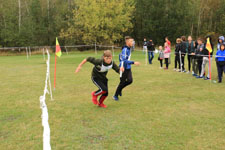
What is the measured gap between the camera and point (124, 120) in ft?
18.2

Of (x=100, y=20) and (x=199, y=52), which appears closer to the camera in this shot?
(x=199, y=52)

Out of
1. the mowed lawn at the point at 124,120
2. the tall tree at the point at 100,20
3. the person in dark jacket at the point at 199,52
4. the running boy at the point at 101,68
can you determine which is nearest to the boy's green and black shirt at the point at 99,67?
the running boy at the point at 101,68

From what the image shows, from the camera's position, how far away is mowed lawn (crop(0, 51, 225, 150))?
433 cm

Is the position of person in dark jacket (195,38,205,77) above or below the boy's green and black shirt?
above

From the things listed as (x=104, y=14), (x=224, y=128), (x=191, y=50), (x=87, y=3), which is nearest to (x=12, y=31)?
(x=87, y=3)

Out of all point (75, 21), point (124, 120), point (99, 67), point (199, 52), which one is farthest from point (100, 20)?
point (124, 120)

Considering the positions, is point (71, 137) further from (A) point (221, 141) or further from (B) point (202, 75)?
(B) point (202, 75)

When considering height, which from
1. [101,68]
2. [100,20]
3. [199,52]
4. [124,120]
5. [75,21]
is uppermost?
[75,21]

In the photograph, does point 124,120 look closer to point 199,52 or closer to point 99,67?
point 99,67

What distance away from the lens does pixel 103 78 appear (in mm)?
6426

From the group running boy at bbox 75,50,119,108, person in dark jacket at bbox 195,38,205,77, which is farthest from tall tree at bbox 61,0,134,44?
running boy at bbox 75,50,119,108

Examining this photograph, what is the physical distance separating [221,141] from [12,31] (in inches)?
1622

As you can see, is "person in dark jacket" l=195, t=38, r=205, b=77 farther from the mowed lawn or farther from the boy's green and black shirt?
the boy's green and black shirt

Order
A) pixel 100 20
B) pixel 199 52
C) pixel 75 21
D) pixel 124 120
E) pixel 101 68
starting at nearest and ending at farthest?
pixel 124 120 → pixel 101 68 → pixel 199 52 → pixel 100 20 → pixel 75 21
